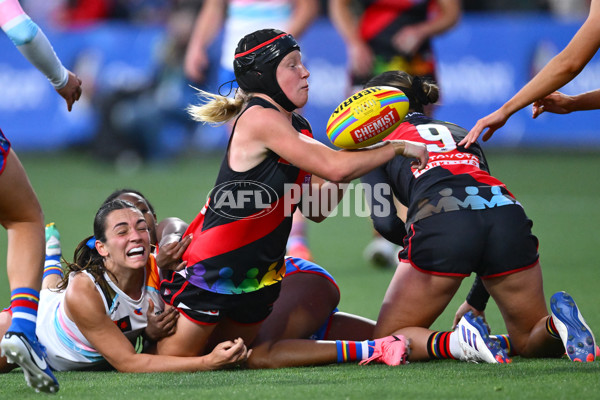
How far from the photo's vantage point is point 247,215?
4367 millimetres

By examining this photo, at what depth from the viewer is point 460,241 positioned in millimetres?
4422

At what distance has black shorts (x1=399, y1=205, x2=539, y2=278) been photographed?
4.42 meters

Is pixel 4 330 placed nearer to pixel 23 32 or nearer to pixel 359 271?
pixel 23 32

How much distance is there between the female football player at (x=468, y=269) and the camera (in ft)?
14.3

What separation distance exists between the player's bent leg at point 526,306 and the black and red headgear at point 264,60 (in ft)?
4.41

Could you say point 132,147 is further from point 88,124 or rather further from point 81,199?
point 81,199

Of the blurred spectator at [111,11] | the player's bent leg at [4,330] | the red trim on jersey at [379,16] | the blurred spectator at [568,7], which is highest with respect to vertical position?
the blurred spectator at [568,7]

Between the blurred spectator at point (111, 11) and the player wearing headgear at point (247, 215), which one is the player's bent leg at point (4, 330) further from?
the blurred spectator at point (111, 11)

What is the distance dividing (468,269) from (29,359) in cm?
208

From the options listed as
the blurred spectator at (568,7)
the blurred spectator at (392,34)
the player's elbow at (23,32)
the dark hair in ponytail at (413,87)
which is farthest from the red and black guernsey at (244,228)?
the blurred spectator at (568,7)

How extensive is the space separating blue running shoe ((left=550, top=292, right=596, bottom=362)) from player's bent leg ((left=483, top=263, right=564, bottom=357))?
16 cm

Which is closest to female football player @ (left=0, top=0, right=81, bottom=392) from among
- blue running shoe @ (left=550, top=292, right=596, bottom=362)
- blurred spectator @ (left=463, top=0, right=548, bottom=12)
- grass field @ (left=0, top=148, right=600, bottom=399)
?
grass field @ (left=0, top=148, right=600, bottom=399)

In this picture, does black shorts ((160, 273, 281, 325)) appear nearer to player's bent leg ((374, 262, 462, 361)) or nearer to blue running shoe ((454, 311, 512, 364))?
player's bent leg ((374, 262, 462, 361))

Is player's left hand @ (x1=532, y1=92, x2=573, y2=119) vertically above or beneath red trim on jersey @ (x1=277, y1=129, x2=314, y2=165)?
above
